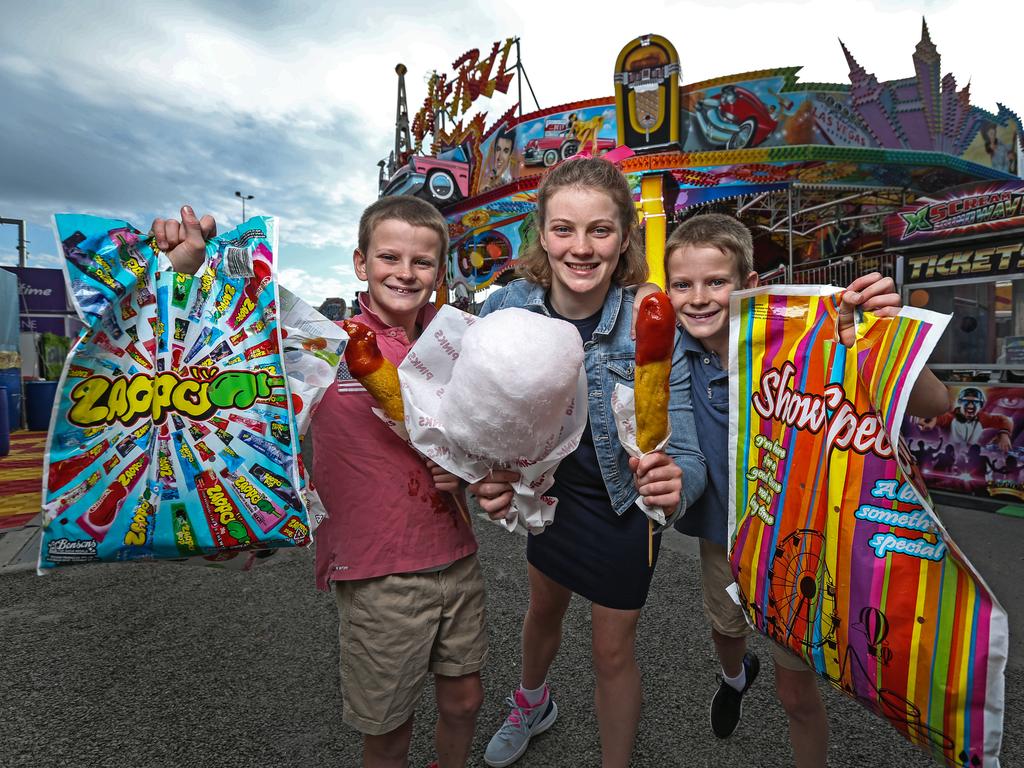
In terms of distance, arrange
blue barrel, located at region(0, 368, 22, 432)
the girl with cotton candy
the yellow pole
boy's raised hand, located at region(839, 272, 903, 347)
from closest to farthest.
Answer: boy's raised hand, located at region(839, 272, 903, 347), the girl with cotton candy, the yellow pole, blue barrel, located at region(0, 368, 22, 432)

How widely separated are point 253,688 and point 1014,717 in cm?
306

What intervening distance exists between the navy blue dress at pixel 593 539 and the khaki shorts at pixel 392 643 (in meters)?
0.39

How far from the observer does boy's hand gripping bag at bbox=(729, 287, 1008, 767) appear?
103cm

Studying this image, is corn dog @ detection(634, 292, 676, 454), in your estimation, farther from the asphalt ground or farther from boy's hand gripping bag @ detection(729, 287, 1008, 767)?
the asphalt ground

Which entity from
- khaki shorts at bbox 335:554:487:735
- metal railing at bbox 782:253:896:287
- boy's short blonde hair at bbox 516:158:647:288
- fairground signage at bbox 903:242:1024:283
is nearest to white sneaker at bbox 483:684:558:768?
khaki shorts at bbox 335:554:487:735

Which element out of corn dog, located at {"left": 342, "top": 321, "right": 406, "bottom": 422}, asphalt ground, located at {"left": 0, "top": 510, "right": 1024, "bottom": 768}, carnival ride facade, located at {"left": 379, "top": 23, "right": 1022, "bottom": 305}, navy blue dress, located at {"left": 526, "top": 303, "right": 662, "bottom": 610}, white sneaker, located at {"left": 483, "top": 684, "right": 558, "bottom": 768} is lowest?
asphalt ground, located at {"left": 0, "top": 510, "right": 1024, "bottom": 768}

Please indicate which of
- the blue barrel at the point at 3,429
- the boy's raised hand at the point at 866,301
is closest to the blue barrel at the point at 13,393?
the blue barrel at the point at 3,429

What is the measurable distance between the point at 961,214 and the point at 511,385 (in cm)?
594

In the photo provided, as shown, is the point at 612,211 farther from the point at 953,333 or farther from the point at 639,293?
the point at 953,333

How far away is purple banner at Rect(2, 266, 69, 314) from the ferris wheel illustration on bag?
17.5m

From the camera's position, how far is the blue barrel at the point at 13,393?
9205 mm

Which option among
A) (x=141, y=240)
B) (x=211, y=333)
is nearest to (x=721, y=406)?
(x=211, y=333)

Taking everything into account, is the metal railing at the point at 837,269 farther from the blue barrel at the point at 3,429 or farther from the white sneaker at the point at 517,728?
the blue barrel at the point at 3,429

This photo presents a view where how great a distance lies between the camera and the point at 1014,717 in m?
2.15
